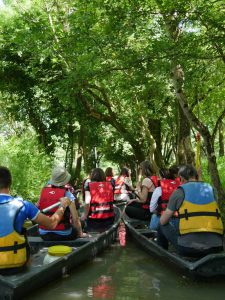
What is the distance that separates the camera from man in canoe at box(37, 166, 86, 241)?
23.0ft

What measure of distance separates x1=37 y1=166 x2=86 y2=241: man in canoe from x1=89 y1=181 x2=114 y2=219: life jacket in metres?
1.52

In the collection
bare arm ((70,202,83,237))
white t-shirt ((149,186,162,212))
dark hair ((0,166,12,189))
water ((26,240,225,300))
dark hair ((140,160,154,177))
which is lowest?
water ((26,240,225,300))

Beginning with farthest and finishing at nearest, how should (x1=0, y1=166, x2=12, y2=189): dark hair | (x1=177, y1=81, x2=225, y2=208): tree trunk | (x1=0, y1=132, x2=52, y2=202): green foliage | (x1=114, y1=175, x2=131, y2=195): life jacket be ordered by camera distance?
(x1=114, y1=175, x2=131, y2=195): life jacket → (x1=0, y1=132, x2=52, y2=202): green foliage → (x1=177, y1=81, x2=225, y2=208): tree trunk → (x1=0, y1=166, x2=12, y2=189): dark hair

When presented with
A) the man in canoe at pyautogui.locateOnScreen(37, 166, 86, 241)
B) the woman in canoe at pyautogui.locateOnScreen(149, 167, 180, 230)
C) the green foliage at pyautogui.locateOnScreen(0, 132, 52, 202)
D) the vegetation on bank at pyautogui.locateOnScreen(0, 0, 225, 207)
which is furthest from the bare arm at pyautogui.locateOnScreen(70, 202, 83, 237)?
the green foliage at pyautogui.locateOnScreen(0, 132, 52, 202)

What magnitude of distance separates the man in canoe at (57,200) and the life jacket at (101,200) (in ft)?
4.98

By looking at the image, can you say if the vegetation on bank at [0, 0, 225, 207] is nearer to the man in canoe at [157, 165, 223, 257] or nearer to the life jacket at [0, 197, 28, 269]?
the man in canoe at [157, 165, 223, 257]

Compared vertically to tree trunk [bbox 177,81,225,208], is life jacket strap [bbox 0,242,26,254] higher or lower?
lower

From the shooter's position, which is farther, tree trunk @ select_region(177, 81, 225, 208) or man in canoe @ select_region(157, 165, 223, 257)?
tree trunk @ select_region(177, 81, 225, 208)

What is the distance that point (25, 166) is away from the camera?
14.3 meters

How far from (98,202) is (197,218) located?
336 centimetres

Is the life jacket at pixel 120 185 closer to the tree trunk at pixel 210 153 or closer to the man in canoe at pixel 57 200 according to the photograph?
the tree trunk at pixel 210 153

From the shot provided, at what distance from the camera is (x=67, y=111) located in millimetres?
21609

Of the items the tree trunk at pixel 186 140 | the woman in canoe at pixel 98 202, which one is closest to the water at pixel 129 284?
the woman in canoe at pixel 98 202

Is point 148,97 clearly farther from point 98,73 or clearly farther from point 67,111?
point 98,73
